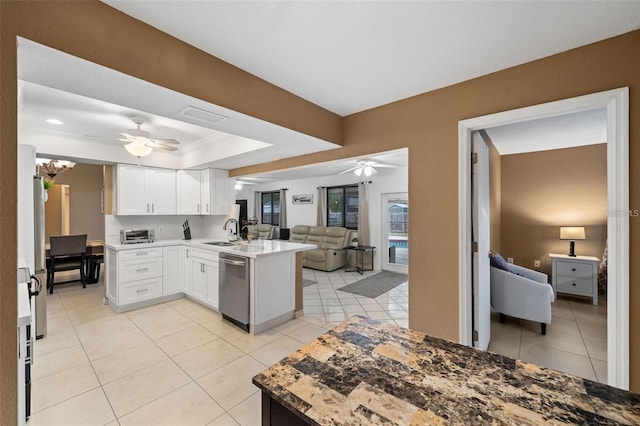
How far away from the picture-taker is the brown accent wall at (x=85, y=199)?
6.26 meters

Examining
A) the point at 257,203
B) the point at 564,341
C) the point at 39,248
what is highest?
the point at 257,203

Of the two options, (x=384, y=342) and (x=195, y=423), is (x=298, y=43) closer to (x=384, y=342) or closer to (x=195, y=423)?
(x=384, y=342)

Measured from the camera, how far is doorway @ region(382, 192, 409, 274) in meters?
6.35

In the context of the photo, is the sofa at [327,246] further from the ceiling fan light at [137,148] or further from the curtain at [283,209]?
the ceiling fan light at [137,148]

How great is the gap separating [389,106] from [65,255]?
584cm

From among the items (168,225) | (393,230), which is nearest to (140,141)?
(168,225)

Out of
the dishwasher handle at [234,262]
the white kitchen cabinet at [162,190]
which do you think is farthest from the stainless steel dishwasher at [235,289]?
the white kitchen cabinet at [162,190]

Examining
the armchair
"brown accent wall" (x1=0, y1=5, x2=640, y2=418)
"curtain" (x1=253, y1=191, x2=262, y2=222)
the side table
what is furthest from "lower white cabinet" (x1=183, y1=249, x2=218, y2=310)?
"curtain" (x1=253, y1=191, x2=262, y2=222)

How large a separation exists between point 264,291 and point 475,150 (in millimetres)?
2641

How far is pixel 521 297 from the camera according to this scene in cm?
313

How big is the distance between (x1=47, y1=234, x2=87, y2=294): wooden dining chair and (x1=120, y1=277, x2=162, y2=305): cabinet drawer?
1.86 m

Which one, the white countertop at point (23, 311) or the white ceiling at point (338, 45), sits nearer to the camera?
the white countertop at point (23, 311)

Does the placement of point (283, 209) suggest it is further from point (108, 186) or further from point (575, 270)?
point (575, 270)

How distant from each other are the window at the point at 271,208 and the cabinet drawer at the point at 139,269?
4742mm
